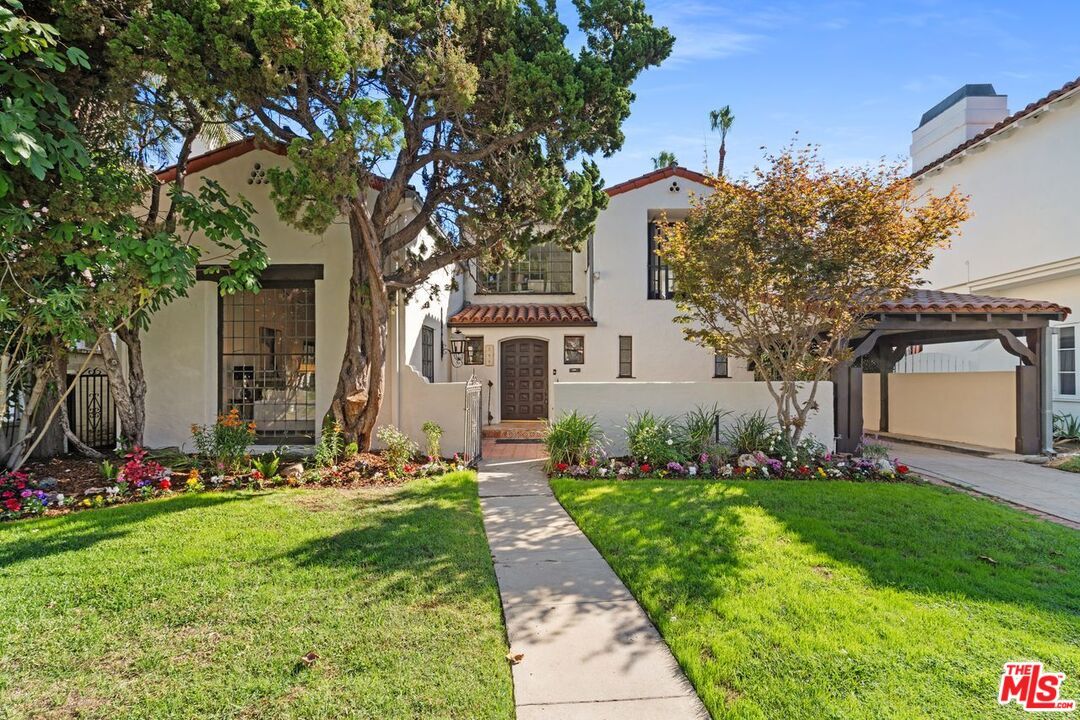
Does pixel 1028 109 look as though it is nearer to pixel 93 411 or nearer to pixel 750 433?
pixel 750 433

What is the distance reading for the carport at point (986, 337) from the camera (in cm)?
1012

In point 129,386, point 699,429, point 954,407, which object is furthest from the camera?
point 954,407

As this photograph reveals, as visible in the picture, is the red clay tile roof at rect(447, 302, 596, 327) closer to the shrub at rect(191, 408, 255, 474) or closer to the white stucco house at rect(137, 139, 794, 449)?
the white stucco house at rect(137, 139, 794, 449)

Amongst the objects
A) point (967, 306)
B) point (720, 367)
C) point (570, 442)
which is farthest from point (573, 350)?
point (967, 306)

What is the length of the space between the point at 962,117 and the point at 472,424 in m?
18.2

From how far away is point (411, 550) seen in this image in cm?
508

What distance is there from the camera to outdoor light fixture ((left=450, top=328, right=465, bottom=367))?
15156 mm

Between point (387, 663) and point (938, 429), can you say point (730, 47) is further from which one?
point (938, 429)

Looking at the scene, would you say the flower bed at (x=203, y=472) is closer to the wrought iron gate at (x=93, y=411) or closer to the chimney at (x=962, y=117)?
the wrought iron gate at (x=93, y=411)

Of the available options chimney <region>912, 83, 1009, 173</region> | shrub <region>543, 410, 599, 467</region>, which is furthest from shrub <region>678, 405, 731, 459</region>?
chimney <region>912, 83, 1009, 173</region>

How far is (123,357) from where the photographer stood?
32.8 ft

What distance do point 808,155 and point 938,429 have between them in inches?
352

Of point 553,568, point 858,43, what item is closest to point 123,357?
point 553,568

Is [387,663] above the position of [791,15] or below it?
below
